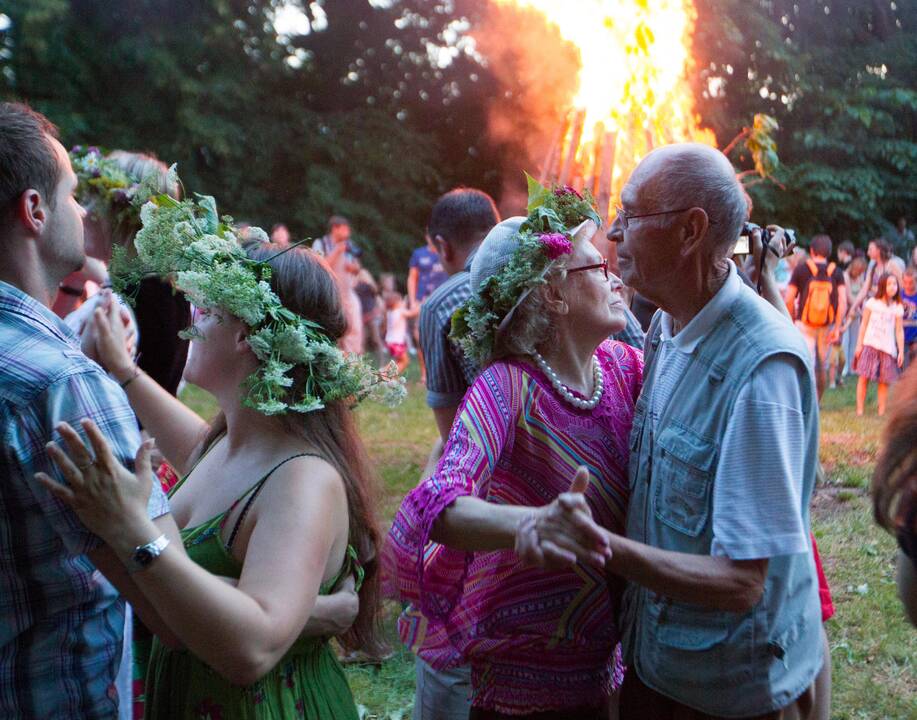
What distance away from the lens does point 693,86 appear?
76.3ft

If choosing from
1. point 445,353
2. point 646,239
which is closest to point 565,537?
point 646,239

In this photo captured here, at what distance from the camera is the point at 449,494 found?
242 cm

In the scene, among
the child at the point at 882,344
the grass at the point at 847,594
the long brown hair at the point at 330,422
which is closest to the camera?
the long brown hair at the point at 330,422

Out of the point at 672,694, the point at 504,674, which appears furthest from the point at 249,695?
the point at 672,694

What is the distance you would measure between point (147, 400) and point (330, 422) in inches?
35.5

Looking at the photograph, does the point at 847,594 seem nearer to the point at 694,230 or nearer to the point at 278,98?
the point at 694,230

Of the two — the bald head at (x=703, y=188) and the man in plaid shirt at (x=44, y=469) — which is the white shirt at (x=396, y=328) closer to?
the bald head at (x=703, y=188)

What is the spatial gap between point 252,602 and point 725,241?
1.48 m

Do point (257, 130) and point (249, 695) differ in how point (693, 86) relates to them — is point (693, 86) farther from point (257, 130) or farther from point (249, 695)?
point (249, 695)

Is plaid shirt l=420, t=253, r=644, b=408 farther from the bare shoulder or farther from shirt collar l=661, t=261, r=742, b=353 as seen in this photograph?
the bare shoulder

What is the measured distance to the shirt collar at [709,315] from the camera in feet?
8.13

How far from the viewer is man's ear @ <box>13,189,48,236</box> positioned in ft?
7.13

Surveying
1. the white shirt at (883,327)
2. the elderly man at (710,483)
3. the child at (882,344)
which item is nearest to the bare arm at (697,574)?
the elderly man at (710,483)

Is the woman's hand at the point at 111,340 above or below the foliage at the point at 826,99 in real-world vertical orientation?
below
